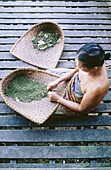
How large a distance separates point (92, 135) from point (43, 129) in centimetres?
48

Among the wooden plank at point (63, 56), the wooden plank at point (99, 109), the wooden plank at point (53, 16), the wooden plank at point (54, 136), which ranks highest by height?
the wooden plank at point (53, 16)

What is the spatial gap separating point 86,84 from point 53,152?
0.69m

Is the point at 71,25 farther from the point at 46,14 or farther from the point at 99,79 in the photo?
the point at 99,79

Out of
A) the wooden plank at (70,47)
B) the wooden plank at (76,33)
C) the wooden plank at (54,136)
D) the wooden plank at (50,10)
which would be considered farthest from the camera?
the wooden plank at (50,10)

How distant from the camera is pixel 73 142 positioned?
1605 millimetres

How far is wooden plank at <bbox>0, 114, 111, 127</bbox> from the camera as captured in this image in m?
1.62

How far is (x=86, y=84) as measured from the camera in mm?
1335

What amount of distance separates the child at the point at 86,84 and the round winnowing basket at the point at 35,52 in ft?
1.37

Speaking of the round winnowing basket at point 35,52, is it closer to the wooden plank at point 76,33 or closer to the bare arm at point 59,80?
the wooden plank at point 76,33

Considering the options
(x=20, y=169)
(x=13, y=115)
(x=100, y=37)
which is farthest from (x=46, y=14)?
(x=20, y=169)

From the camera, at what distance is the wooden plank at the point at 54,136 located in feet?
5.05

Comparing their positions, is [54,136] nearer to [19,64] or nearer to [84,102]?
[84,102]

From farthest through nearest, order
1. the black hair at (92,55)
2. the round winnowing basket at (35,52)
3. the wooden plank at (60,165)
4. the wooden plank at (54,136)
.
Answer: the round winnowing basket at (35,52)
the wooden plank at (54,136)
the wooden plank at (60,165)
the black hair at (92,55)

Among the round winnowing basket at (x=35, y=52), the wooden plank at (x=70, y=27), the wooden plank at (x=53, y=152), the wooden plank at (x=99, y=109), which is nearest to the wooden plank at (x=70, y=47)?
the round winnowing basket at (x=35, y=52)
